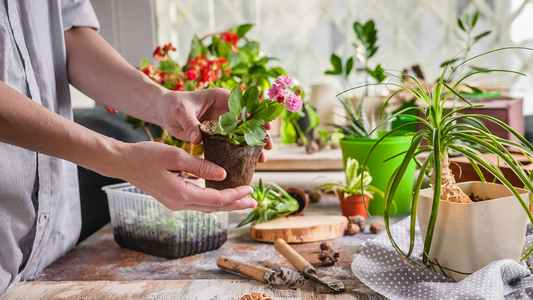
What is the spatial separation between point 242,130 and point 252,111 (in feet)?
0.13

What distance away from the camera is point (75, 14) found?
2.64ft

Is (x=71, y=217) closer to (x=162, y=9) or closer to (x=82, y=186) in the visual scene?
(x=82, y=186)

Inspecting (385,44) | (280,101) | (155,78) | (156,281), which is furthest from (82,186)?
(385,44)

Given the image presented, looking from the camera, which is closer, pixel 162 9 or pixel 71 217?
pixel 71 217

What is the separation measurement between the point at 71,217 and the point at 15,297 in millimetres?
230

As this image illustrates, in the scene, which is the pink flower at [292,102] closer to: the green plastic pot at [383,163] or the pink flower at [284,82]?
the pink flower at [284,82]

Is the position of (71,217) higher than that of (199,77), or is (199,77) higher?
(199,77)

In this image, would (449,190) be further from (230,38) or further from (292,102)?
(230,38)

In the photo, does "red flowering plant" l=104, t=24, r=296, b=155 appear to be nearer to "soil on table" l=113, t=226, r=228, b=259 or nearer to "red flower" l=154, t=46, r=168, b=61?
"red flower" l=154, t=46, r=168, b=61

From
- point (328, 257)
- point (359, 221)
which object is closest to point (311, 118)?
point (359, 221)

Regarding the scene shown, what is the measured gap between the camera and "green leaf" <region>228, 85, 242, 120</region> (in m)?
0.56

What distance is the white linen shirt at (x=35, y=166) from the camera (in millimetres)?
614

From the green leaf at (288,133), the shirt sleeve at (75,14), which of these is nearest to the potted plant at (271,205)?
the shirt sleeve at (75,14)

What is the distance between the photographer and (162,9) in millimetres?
2943
